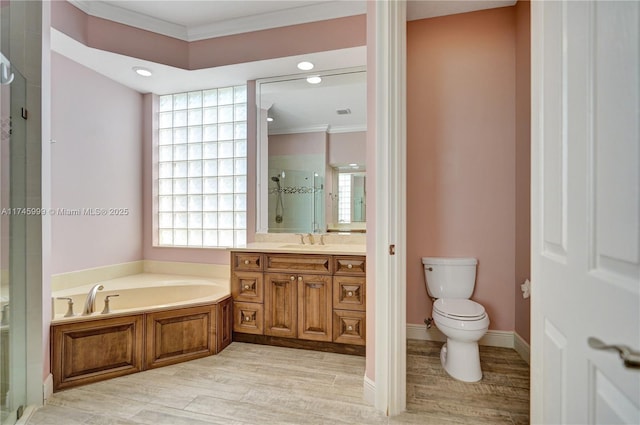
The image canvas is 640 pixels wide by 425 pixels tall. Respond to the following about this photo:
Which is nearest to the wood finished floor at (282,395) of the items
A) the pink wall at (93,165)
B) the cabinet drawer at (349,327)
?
the cabinet drawer at (349,327)

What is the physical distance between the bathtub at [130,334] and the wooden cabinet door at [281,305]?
35 centimetres

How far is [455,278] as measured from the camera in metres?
2.36

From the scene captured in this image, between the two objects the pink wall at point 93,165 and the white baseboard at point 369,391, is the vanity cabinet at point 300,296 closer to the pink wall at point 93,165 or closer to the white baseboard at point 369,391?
the white baseboard at point 369,391

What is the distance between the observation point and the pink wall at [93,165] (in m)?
2.56

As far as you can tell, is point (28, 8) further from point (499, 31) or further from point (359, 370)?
point (499, 31)

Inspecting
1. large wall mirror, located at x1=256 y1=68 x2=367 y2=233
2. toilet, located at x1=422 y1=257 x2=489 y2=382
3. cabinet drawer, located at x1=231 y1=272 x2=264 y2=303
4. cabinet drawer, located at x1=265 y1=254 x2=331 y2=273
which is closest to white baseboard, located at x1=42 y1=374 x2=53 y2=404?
cabinet drawer, located at x1=231 y1=272 x2=264 y2=303

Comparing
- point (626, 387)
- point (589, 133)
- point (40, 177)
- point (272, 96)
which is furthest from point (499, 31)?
point (40, 177)

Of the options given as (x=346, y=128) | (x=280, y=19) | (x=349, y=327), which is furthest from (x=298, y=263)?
(x=280, y=19)

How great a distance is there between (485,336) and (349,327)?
3.71ft

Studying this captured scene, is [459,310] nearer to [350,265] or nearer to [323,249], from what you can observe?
[350,265]

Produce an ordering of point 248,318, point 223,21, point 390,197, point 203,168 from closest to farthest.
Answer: point 390,197 → point 248,318 → point 223,21 → point 203,168

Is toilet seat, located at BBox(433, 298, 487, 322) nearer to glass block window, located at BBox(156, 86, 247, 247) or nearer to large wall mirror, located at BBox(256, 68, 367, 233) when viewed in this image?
large wall mirror, located at BBox(256, 68, 367, 233)

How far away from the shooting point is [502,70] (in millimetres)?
2389

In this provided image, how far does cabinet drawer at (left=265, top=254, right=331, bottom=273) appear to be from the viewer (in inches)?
93.7
